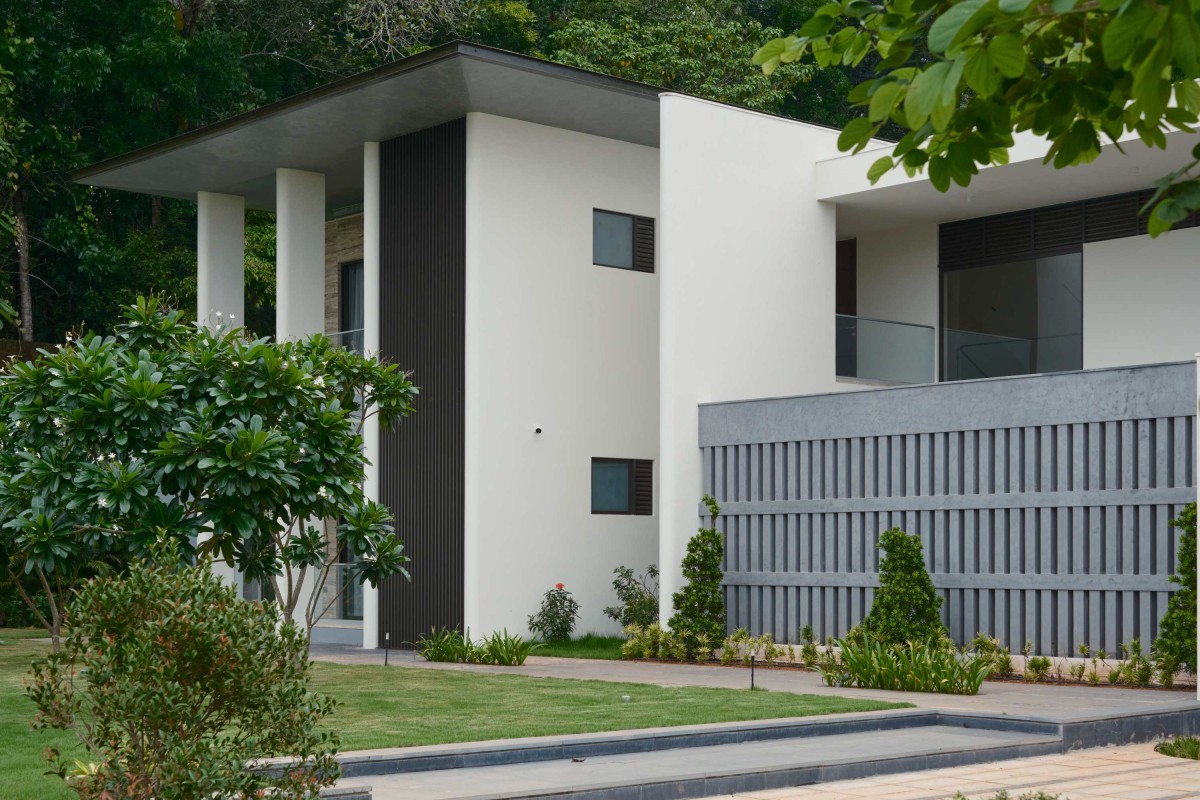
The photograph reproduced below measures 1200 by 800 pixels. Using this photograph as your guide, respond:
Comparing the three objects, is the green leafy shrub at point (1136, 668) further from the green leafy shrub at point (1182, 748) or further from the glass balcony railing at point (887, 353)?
the glass balcony railing at point (887, 353)

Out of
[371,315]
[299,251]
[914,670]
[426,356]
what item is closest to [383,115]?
[371,315]

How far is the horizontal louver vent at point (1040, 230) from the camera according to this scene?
1914 cm

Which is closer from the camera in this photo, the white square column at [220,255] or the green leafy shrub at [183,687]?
the green leafy shrub at [183,687]

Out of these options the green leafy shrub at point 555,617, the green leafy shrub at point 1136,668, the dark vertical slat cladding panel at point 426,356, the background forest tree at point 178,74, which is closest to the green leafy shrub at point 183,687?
the green leafy shrub at point 1136,668

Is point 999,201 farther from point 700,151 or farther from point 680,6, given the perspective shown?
point 680,6

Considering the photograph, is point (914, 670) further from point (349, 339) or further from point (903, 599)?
point (349, 339)

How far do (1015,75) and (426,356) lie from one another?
16.8 meters

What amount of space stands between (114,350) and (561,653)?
25.8 feet

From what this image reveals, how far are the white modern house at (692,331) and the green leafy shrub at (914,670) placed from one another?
198cm

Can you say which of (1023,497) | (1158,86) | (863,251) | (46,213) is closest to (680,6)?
(863,251)

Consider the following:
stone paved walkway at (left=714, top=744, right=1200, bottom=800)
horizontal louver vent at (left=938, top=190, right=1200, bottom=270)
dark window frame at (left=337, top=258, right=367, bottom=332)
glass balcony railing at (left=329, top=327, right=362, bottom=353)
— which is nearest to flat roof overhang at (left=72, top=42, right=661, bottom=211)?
dark window frame at (left=337, top=258, right=367, bottom=332)

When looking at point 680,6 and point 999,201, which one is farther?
point 680,6

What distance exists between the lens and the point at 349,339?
2139cm

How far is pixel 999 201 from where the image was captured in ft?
64.0
